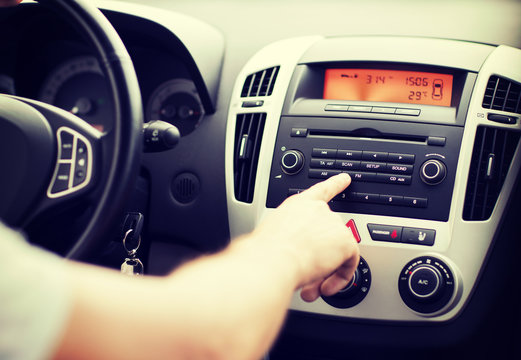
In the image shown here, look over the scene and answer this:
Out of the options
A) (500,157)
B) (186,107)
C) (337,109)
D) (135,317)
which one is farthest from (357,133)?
(135,317)

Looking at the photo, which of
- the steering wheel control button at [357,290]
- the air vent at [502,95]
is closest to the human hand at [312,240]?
the steering wheel control button at [357,290]

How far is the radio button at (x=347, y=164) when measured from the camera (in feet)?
2.98

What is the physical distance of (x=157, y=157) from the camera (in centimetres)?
110

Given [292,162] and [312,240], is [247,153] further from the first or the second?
[312,240]

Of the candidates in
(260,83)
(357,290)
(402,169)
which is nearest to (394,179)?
(402,169)

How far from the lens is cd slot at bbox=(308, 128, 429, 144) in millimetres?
909

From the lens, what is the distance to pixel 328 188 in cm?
79

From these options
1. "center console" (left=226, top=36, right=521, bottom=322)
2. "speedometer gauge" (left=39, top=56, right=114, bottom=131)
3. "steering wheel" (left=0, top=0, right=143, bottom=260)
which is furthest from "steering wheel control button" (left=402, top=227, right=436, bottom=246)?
→ "speedometer gauge" (left=39, top=56, right=114, bottom=131)

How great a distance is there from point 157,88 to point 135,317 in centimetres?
98

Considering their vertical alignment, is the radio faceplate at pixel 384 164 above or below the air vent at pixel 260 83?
below

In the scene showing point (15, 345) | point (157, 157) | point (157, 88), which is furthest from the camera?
point (157, 88)

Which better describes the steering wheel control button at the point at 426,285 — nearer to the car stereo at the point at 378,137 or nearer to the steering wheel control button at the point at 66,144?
the car stereo at the point at 378,137

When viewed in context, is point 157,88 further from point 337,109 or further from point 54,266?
point 54,266

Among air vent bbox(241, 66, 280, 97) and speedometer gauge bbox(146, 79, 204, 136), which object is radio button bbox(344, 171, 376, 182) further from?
speedometer gauge bbox(146, 79, 204, 136)
